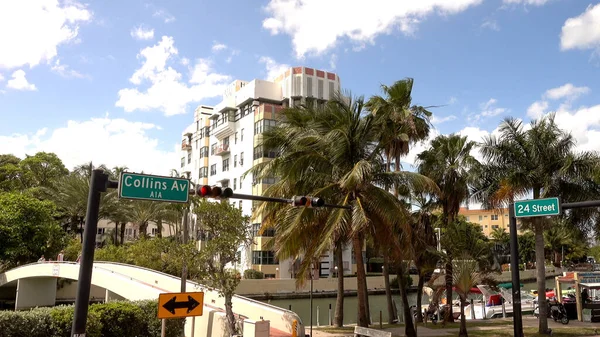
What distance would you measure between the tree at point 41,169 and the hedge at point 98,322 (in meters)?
54.3

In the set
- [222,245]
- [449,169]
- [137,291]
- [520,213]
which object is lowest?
[137,291]

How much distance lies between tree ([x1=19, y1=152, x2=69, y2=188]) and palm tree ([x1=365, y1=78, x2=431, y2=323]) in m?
55.5

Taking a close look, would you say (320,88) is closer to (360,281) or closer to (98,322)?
(360,281)

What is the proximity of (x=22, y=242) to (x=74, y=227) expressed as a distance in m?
15.5

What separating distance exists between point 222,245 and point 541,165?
44.7 feet

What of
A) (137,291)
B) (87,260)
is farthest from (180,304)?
(137,291)

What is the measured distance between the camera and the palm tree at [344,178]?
17406mm

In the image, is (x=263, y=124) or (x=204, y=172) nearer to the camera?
(x=263, y=124)

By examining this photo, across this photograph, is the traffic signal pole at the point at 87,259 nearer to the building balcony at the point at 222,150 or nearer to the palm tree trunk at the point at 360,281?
the palm tree trunk at the point at 360,281

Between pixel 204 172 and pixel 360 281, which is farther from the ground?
pixel 204 172

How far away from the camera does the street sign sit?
36.7ft

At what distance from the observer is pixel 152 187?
11117 mm

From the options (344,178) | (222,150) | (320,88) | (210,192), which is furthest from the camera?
(222,150)

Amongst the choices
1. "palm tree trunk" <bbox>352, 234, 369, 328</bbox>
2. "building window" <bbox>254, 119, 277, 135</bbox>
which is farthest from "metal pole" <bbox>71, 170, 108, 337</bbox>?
"building window" <bbox>254, 119, 277, 135</bbox>
